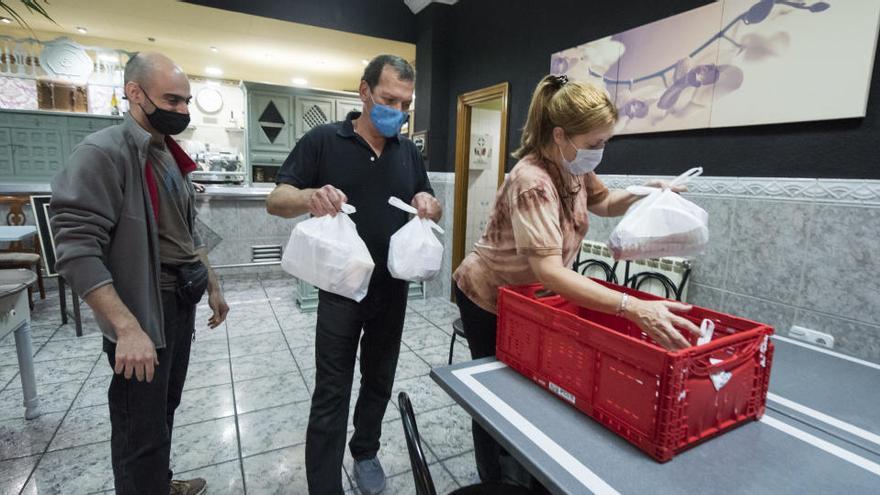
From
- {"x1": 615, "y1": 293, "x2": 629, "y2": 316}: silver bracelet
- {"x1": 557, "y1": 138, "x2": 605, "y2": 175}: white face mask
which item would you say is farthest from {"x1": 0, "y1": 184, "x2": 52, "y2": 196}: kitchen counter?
{"x1": 615, "y1": 293, "x2": 629, "y2": 316}: silver bracelet

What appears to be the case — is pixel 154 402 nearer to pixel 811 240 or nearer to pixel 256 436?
pixel 256 436

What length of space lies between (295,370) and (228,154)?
6066 mm

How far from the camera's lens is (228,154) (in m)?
7.80

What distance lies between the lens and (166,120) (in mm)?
1428

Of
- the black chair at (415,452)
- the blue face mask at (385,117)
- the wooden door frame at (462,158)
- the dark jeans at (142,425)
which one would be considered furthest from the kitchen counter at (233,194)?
the black chair at (415,452)

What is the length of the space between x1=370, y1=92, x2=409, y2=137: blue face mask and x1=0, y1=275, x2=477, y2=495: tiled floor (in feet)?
5.05

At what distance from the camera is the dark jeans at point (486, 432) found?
1440mm

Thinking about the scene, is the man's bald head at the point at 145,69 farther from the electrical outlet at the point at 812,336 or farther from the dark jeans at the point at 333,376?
the electrical outlet at the point at 812,336

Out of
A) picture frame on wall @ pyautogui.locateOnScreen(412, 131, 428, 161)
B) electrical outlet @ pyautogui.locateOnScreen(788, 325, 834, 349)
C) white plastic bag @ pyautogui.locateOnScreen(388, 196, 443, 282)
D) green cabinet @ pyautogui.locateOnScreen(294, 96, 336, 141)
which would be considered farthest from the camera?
green cabinet @ pyautogui.locateOnScreen(294, 96, 336, 141)

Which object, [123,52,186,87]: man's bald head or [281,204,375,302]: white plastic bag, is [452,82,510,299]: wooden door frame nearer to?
[281,204,375,302]: white plastic bag

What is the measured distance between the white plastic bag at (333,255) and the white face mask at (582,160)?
693 mm

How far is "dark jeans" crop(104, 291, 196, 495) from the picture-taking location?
4.25 ft

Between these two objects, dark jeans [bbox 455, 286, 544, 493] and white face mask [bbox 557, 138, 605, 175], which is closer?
white face mask [bbox 557, 138, 605, 175]

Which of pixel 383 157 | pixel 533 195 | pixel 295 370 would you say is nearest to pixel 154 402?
pixel 383 157
